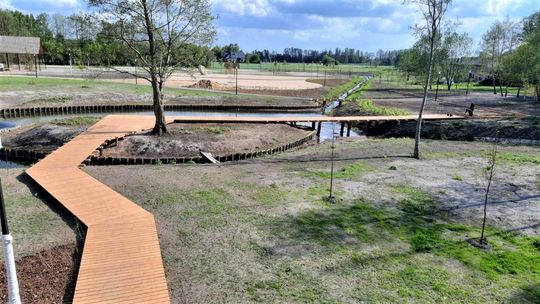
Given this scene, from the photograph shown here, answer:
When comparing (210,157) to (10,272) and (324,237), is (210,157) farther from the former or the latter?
(10,272)

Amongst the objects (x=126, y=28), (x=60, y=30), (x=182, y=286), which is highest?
(x=60, y=30)

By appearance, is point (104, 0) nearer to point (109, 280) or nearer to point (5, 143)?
point (5, 143)

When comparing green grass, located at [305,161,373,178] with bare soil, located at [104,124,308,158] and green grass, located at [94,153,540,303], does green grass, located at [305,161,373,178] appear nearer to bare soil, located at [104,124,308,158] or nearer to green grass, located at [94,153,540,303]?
green grass, located at [94,153,540,303]

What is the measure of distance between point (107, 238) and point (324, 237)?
17.9 feet

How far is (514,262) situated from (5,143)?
957 inches

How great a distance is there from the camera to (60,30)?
107938 mm

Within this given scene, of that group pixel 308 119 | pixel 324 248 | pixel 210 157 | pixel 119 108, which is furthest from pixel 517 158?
pixel 119 108

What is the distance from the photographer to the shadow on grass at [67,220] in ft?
27.1

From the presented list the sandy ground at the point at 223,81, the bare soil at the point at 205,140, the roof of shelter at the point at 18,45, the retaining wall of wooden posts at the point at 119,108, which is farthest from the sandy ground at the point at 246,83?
the bare soil at the point at 205,140

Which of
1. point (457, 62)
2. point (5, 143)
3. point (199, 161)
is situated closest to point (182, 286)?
point (199, 161)

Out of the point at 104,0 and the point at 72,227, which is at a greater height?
the point at 104,0

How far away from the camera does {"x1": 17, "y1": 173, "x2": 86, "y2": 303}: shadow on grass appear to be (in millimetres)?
8260

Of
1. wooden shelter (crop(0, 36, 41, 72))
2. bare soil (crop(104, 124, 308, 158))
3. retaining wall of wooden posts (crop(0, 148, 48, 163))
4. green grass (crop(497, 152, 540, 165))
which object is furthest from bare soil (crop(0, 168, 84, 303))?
wooden shelter (crop(0, 36, 41, 72))

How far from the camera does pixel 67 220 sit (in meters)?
11.5
